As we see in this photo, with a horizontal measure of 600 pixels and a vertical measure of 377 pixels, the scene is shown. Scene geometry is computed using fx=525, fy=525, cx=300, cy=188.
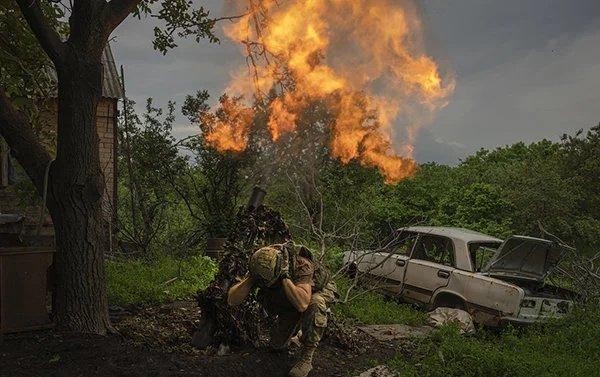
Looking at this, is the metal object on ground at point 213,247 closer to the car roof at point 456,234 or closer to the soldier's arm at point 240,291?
the car roof at point 456,234

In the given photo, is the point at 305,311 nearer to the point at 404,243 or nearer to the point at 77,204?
the point at 77,204

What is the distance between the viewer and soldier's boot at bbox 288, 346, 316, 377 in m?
4.90

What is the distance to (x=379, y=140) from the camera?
1216 cm

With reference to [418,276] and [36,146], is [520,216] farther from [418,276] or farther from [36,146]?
[36,146]

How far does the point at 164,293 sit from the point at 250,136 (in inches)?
261

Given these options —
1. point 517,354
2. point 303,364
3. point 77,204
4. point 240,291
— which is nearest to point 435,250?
point 517,354

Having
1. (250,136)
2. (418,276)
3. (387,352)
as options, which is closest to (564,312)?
(418,276)

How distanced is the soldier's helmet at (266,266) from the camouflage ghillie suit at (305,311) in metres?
0.29

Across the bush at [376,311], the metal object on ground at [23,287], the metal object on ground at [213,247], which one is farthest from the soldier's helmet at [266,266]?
the metal object on ground at [213,247]

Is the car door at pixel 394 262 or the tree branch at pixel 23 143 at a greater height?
the tree branch at pixel 23 143

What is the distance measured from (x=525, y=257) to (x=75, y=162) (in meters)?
6.85

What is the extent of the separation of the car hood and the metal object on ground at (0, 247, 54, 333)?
633cm

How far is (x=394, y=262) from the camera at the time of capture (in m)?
9.45

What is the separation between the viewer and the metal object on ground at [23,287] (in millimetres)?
5105
